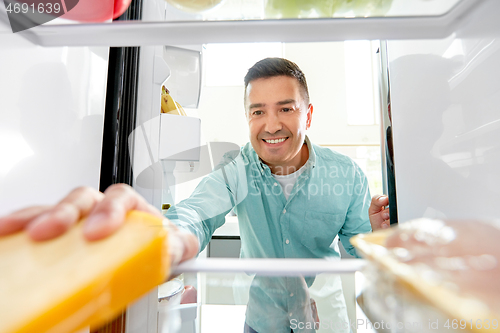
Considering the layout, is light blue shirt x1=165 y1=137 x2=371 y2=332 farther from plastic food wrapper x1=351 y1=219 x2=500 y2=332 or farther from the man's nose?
plastic food wrapper x1=351 y1=219 x2=500 y2=332

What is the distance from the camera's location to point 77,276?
0.15m

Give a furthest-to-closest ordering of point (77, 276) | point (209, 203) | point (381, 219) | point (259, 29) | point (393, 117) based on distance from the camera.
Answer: point (209, 203), point (381, 219), point (393, 117), point (259, 29), point (77, 276)

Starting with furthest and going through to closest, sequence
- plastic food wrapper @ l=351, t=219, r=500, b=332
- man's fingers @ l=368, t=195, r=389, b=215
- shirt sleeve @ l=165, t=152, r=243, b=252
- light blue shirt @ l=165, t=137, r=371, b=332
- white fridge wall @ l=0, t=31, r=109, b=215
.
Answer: light blue shirt @ l=165, t=137, r=371, b=332, shirt sleeve @ l=165, t=152, r=243, b=252, man's fingers @ l=368, t=195, r=389, b=215, white fridge wall @ l=0, t=31, r=109, b=215, plastic food wrapper @ l=351, t=219, r=500, b=332

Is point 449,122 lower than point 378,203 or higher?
higher

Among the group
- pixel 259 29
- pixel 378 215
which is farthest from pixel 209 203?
pixel 259 29

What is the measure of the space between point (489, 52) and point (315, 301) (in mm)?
311

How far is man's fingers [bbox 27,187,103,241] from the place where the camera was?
0.18m

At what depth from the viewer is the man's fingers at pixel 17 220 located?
0.19 m

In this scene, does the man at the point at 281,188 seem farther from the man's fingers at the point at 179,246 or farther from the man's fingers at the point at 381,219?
the man's fingers at the point at 179,246

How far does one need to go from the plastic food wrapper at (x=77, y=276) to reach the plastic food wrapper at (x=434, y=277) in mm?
143

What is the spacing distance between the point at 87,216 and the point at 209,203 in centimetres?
57

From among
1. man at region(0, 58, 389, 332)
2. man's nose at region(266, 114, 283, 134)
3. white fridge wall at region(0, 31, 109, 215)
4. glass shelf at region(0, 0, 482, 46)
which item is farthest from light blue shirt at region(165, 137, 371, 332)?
glass shelf at region(0, 0, 482, 46)

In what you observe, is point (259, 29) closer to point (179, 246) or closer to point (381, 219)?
point (179, 246)

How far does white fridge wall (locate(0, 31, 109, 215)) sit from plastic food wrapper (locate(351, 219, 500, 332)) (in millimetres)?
325
